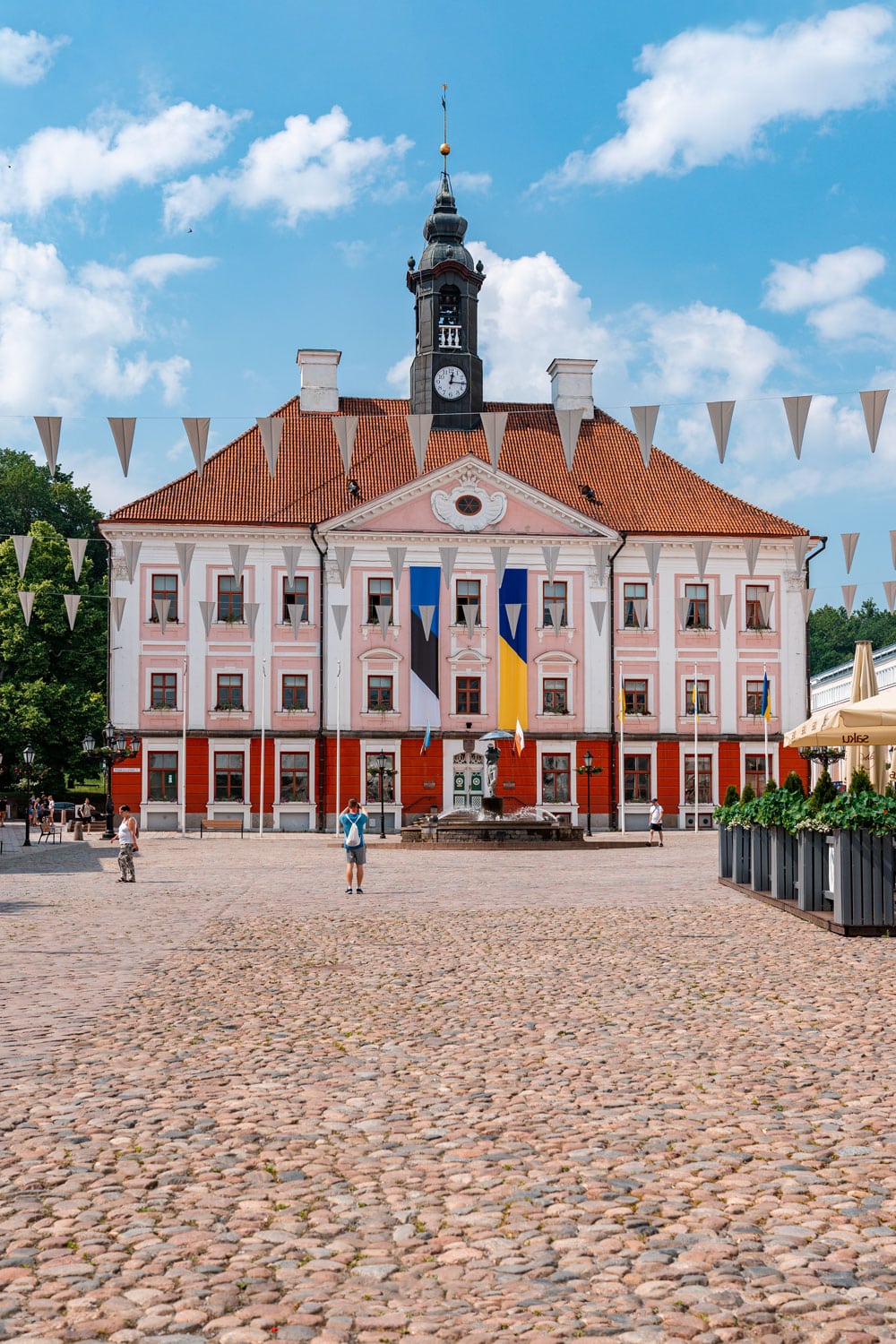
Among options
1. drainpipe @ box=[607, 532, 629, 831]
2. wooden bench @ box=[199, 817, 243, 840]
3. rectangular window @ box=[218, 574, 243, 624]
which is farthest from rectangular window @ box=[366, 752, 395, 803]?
drainpipe @ box=[607, 532, 629, 831]

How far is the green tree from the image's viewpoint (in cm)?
6194

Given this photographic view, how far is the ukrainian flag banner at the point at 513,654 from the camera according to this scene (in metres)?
52.9

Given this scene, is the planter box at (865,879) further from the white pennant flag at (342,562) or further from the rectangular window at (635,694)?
the rectangular window at (635,694)

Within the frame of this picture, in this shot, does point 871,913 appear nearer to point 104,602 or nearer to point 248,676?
point 248,676

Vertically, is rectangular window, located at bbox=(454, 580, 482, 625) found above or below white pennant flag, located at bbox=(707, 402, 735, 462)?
above

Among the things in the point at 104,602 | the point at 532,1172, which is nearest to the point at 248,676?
the point at 104,602

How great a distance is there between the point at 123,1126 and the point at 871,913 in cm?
1074

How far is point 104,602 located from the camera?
65.1 metres

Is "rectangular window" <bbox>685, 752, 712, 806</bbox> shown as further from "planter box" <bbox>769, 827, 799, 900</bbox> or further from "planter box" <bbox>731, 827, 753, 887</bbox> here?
"planter box" <bbox>769, 827, 799, 900</bbox>

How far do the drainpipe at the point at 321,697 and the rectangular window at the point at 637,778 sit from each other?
11333 millimetres

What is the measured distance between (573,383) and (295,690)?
1867cm

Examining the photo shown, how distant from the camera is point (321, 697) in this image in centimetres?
5247

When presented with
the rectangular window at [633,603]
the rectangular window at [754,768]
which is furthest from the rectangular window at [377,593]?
the rectangular window at [754,768]

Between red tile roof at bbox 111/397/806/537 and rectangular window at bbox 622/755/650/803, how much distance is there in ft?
28.7
